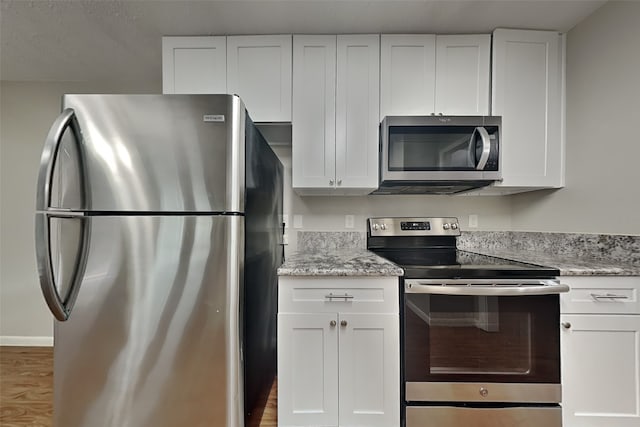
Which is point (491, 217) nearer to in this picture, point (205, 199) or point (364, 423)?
point (364, 423)

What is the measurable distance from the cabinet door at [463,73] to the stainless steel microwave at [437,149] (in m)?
0.18

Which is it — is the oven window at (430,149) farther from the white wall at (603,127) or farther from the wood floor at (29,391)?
the wood floor at (29,391)

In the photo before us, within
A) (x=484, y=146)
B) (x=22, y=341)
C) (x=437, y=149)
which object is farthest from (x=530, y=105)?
(x=22, y=341)

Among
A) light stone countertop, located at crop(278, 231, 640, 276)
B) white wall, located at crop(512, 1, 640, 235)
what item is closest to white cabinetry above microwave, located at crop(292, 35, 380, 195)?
light stone countertop, located at crop(278, 231, 640, 276)

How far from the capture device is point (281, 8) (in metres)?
1.79

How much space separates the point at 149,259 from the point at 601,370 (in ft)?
6.94

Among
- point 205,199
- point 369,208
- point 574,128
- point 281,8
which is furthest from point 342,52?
point 574,128

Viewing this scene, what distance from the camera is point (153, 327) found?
4.13ft

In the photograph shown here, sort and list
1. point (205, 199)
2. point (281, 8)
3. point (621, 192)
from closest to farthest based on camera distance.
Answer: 1. point (205, 199)
2. point (621, 192)
3. point (281, 8)

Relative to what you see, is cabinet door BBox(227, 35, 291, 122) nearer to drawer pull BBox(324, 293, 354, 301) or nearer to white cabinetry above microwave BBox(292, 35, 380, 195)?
white cabinetry above microwave BBox(292, 35, 380, 195)

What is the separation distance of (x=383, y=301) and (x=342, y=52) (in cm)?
155

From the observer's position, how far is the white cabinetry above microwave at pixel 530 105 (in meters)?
2.01

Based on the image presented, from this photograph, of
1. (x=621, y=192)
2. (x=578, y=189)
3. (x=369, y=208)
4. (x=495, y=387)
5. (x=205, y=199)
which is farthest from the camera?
(x=369, y=208)

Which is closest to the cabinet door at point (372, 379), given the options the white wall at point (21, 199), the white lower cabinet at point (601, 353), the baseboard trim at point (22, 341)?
the white lower cabinet at point (601, 353)
